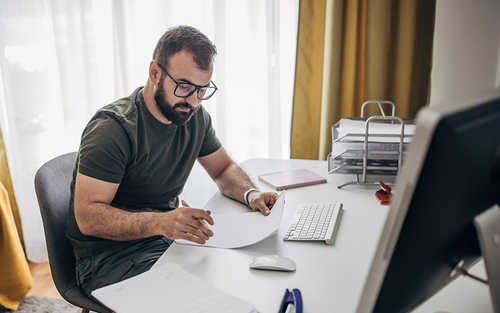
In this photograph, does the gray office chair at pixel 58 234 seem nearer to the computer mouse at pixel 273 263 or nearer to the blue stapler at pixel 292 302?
the computer mouse at pixel 273 263

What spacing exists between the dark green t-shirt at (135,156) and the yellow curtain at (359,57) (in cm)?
83

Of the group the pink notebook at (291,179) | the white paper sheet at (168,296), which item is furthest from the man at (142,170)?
the white paper sheet at (168,296)

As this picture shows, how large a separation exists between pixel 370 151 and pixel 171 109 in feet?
2.38

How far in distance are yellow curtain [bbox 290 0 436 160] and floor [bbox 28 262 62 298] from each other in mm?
1615

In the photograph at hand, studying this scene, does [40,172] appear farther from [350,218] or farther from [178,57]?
[350,218]

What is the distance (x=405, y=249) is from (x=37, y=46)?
8.75ft

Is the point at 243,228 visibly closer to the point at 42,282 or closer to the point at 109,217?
the point at 109,217

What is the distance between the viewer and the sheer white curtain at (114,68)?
2.42 metres

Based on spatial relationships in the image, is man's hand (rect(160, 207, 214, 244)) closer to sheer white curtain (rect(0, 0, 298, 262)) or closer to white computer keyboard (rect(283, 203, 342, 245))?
white computer keyboard (rect(283, 203, 342, 245))

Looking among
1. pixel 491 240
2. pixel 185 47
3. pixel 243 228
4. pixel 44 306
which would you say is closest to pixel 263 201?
pixel 243 228

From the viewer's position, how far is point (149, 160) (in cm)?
Result: 151

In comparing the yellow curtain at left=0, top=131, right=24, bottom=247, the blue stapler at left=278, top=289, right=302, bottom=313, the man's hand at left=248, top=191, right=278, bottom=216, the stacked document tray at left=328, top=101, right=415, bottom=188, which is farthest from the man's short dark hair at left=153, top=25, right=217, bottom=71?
the yellow curtain at left=0, top=131, right=24, bottom=247

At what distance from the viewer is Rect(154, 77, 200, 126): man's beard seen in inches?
58.6

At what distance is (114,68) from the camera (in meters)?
2.59
